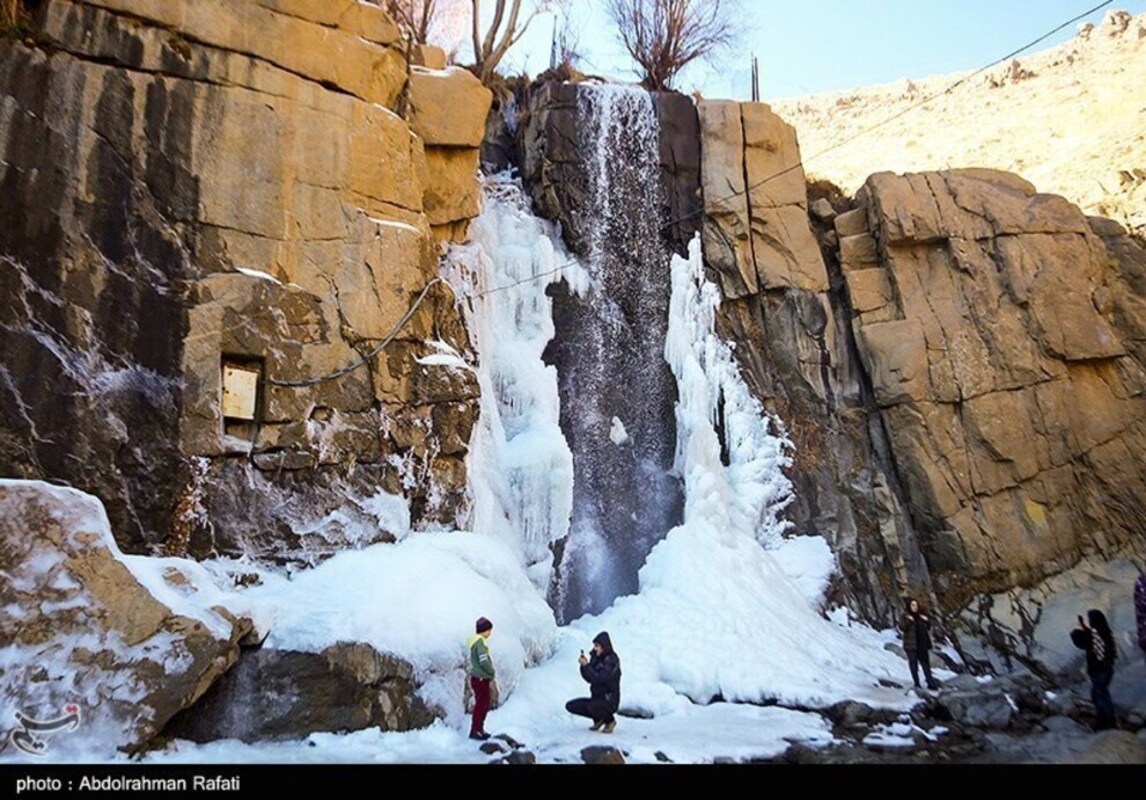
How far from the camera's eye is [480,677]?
752 centimetres

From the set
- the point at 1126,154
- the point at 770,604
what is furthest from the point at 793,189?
the point at 1126,154

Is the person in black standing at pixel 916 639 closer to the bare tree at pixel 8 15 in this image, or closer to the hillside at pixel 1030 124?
the hillside at pixel 1030 124

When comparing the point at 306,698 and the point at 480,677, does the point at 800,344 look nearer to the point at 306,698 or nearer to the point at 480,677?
the point at 480,677

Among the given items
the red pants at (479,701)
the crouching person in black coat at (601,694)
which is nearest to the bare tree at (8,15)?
the red pants at (479,701)

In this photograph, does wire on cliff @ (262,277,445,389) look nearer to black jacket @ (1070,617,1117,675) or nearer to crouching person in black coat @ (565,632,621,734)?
crouching person in black coat @ (565,632,621,734)

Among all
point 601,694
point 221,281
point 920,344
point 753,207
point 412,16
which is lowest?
point 601,694

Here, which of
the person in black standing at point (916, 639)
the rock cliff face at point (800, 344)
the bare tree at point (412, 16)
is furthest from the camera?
the bare tree at point (412, 16)

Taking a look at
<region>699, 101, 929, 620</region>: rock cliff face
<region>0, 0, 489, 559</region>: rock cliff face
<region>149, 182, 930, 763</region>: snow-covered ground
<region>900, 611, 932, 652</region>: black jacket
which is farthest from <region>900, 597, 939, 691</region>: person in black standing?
<region>0, 0, 489, 559</region>: rock cliff face

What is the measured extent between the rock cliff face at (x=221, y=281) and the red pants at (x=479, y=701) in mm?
2811

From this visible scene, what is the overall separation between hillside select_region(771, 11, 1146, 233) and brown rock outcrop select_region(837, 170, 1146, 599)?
3671 millimetres

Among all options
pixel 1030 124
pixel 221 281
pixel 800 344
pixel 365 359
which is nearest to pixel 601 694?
pixel 365 359

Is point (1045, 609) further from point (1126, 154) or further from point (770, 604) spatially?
point (1126, 154)

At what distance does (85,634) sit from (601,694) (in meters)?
4.75

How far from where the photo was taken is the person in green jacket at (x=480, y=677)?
7516mm
